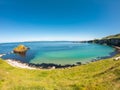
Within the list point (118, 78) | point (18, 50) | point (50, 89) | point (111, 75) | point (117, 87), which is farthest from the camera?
point (18, 50)

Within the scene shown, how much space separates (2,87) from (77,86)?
946cm

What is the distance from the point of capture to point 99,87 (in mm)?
19312

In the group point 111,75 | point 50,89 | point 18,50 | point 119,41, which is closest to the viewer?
point 50,89

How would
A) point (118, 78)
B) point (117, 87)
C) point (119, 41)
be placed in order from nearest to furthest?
point (117, 87) → point (118, 78) → point (119, 41)

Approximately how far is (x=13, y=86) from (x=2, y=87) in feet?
4.74

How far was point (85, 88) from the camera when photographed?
19094mm

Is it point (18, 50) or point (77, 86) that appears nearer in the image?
point (77, 86)

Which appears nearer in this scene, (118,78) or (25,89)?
(25,89)

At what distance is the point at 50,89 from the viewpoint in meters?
19.7

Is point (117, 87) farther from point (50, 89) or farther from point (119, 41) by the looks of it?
point (119, 41)

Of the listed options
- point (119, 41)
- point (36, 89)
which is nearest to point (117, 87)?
point (36, 89)

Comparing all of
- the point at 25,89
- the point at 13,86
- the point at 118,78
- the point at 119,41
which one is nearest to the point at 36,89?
the point at 25,89

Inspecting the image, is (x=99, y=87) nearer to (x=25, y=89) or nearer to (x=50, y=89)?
(x=50, y=89)

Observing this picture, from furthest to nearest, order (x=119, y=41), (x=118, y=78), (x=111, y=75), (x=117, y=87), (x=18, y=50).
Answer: (x=119, y=41)
(x=18, y=50)
(x=111, y=75)
(x=118, y=78)
(x=117, y=87)
